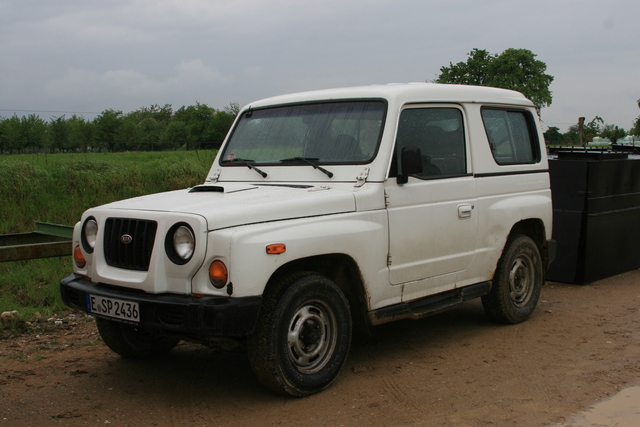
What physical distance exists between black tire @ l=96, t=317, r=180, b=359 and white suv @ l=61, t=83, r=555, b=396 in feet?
0.03

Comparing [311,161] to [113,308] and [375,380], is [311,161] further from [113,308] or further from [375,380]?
[113,308]

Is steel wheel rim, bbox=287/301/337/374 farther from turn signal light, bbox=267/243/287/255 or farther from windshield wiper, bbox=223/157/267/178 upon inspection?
windshield wiper, bbox=223/157/267/178

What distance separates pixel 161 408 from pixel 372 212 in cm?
189

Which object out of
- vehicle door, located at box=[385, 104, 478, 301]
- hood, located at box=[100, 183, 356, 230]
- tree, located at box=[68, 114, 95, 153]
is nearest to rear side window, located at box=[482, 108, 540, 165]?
vehicle door, located at box=[385, 104, 478, 301]

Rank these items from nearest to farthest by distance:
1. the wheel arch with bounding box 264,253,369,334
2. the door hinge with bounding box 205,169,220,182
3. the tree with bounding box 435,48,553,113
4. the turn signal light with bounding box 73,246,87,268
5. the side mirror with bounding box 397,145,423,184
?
the wheel arch with bounding box 264,253,369,334, the turn signal light with bounding box 73,246,87,268, the side mirror with bounding box 397,145,423,184, the door hinge with bounding box 205,169,220,182, the tree with bounding box 435,48,553,113

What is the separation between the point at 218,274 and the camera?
3.83 m

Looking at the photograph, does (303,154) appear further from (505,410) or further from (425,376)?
(505,410)

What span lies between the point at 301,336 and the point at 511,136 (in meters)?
3.08

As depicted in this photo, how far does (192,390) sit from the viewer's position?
14.9 ft

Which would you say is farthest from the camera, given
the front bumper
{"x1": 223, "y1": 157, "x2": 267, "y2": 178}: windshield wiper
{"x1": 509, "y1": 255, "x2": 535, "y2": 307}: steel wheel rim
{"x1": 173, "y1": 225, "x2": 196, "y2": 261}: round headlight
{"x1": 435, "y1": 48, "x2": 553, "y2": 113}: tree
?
{"x1": 435, "y1": 48, "x2": 553, "y2": 113}: tree

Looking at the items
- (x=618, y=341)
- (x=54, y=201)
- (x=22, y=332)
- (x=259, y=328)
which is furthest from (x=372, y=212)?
(x=54, y=201)

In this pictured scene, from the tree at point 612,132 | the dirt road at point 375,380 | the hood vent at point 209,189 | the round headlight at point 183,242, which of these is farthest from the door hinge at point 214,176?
the tree at point 612,132

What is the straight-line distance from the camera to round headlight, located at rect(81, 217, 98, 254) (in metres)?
4.49

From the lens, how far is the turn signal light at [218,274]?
12.5 ft
